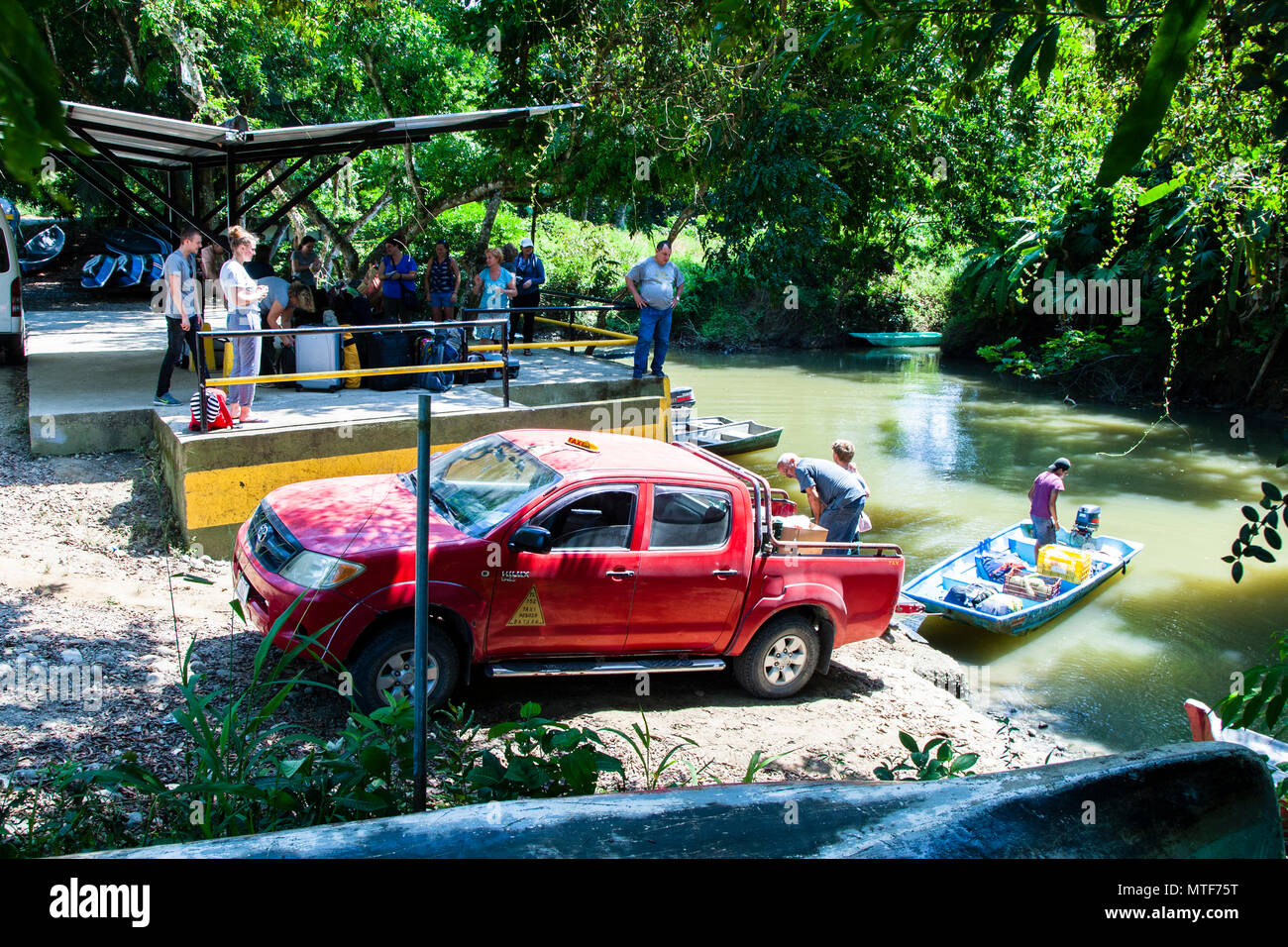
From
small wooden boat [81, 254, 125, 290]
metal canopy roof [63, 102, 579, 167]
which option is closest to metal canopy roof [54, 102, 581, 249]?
metal canopy roof [63, 102, 579, 167]

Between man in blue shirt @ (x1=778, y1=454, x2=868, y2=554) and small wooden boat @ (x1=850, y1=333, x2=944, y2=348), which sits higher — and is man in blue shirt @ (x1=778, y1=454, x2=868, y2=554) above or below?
below

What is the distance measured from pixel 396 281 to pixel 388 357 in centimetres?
223

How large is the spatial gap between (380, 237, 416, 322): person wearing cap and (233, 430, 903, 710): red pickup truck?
6.13 meters

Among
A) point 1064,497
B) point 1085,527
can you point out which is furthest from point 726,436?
point 1085,527

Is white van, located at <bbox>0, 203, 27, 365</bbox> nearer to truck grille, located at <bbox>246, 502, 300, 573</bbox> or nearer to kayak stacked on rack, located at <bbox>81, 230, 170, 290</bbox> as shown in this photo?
truck grille, located at <bbox>246, 502, 300, 573</bbox>

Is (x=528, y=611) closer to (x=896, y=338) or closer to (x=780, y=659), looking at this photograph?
(x=780, y=659)

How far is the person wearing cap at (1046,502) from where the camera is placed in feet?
42.6

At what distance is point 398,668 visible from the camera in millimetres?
6309

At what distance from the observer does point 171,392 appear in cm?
1070

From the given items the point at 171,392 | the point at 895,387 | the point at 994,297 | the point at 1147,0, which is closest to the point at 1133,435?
the point at 994,297

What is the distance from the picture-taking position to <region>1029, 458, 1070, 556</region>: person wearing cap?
1298cm

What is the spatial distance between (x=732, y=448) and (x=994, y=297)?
12.3 meters

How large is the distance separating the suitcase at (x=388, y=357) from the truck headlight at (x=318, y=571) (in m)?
5.49

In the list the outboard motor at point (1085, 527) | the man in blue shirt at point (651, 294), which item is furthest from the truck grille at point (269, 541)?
the outboard motor at point (1085, 527)
